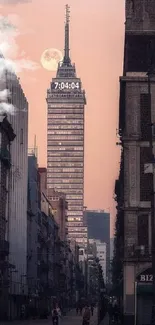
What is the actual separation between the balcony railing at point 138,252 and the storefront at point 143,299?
1.61 meters

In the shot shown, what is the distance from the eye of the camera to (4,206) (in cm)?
12675

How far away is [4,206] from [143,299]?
A: 58956mm

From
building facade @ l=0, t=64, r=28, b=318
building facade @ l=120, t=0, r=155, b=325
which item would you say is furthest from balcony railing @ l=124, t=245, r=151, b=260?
building facade @ l=0, t=64, r=28, b=318

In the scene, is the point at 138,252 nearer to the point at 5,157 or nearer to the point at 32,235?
the point at 5,157

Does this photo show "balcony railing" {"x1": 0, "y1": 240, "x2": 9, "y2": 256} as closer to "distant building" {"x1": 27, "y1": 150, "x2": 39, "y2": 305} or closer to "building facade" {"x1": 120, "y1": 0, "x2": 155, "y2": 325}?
"distant building" {"x1": 27, "y1": 150, "x2": 39, "y2": 305}

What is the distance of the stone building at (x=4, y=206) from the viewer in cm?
12075

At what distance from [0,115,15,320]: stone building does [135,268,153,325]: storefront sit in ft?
158

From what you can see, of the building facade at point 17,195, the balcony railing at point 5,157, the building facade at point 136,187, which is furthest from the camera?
the building facade at point 17,195

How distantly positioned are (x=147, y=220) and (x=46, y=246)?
126211 millimetres

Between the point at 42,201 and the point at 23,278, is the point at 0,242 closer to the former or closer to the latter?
the point at 23,278

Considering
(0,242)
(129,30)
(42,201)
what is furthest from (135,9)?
(42,201)

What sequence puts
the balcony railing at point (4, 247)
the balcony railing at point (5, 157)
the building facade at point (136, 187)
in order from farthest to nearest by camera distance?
the balcony railing at point (5, 157)
the balcony railing at point (4, 247)
the building facade at point (136, 187)

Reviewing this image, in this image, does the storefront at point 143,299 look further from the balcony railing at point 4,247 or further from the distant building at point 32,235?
the distant building at point 32,235

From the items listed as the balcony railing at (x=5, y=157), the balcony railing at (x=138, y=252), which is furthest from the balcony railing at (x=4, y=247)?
the balcony railing at (x=138, y=252)
